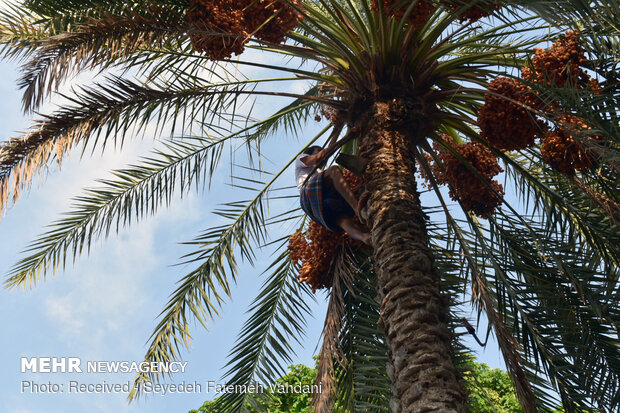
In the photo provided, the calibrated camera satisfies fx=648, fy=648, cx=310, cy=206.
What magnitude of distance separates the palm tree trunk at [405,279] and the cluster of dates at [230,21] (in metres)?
1.14

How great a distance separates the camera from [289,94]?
5625 mm

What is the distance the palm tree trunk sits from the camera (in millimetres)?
3736

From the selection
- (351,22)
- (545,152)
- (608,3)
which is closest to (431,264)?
(545,152)

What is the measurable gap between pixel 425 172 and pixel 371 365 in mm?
1877

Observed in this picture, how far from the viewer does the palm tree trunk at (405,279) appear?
12.3 feet

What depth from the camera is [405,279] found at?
4285 mm

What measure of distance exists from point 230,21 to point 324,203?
167 cm

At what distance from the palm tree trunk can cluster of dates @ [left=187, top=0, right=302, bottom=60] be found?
1.14 m

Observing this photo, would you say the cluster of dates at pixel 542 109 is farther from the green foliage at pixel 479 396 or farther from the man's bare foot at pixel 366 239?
the green foliage at pixel 479 396

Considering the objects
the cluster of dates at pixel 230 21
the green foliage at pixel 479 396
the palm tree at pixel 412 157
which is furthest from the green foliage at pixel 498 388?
the cluster of dates at pixel 230 21

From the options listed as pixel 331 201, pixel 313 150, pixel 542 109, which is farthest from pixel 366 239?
pixel 542 109

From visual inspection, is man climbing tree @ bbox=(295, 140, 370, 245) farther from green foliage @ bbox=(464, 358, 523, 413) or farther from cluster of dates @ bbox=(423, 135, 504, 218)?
green foliage @ bbox=(464, 358, 523, 413)

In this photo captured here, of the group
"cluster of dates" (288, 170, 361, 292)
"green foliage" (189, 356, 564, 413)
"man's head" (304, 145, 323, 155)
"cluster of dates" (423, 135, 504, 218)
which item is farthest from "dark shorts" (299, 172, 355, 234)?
"green foliage" (189, 356, 564, 413)

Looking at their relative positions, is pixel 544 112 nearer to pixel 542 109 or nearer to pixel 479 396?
pixel 542 109
